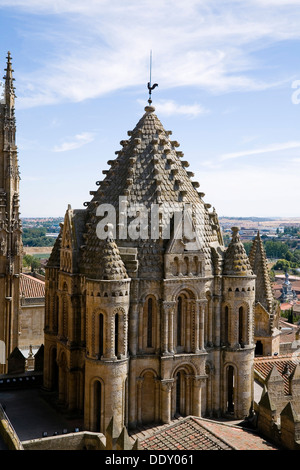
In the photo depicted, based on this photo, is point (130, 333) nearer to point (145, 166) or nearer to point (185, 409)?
point (185, 409)

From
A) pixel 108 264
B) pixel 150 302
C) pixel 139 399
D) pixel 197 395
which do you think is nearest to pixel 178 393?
pixel 197 395

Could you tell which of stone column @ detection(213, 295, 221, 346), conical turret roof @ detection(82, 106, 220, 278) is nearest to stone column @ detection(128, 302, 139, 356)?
conical turret roof @ detection(82, 106, 220, 278)

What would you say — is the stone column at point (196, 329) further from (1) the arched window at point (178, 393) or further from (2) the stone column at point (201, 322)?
(1) the arched window at point (178, 393)

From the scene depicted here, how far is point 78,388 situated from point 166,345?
22.0ft

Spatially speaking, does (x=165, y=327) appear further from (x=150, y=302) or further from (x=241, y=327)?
(x=241, y=327)

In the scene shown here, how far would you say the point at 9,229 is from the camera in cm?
4784

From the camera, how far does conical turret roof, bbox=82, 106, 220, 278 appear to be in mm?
30109

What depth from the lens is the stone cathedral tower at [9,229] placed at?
1857 inches

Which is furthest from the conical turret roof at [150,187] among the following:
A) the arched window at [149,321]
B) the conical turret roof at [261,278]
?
the conical turret roof at [261,278]

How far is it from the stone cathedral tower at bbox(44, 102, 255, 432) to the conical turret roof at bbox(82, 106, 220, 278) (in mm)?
73

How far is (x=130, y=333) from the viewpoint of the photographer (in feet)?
95.7

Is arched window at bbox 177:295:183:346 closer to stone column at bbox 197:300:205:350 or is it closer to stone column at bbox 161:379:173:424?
stone column at bbox 197:300:205:350

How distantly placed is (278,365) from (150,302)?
12.2 meters
